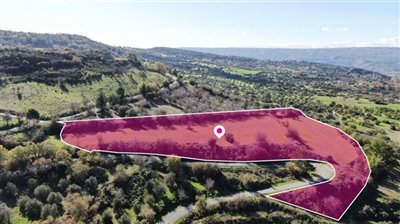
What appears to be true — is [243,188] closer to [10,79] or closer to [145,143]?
[145,143]

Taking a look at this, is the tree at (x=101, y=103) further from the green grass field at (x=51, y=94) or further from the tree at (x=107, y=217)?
the tree at (x=107, y=217)

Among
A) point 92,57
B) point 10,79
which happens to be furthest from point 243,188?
point 92,57

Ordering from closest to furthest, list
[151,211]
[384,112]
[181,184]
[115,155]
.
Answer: [151,211], [181,184], [115,155], [384,112]

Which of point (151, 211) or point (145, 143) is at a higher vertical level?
point (145, 143)

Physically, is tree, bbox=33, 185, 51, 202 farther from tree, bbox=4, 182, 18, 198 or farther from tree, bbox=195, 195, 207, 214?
tree, bbox=195, 195, 207, 214

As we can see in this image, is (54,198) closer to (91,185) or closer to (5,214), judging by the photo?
(91,185)

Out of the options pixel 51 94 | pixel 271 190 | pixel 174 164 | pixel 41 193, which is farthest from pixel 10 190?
pixel 51 94

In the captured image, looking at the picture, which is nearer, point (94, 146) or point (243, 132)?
point (94, 146)
